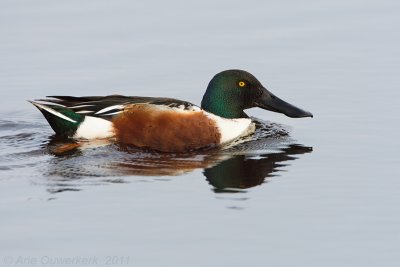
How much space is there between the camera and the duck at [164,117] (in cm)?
1017

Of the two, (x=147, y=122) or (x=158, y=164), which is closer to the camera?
(x=158, y=164)

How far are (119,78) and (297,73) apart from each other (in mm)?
1882

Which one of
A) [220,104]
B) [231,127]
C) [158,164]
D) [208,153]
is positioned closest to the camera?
[158,164]

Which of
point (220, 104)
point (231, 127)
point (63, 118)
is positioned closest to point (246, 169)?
point (231, 127)

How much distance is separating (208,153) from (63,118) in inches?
55.2

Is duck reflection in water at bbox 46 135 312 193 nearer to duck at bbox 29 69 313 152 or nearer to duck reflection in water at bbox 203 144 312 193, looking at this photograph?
duck reflection in water at bbox 203 144 312 193

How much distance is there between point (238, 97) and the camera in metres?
10.8

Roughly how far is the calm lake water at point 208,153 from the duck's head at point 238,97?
0.77 feet

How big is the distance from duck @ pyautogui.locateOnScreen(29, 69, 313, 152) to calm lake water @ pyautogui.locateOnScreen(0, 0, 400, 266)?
7.5 inches

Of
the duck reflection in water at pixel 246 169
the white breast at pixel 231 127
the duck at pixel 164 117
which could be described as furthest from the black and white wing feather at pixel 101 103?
the duck reflection in water at pixel 246 169

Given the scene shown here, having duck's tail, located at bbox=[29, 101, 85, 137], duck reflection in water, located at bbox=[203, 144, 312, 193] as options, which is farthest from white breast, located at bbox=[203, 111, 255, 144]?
duck's tail, located at bbox=[29, 101, 85, 137]

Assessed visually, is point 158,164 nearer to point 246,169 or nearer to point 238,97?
point 246,169

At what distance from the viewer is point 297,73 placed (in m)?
12.1

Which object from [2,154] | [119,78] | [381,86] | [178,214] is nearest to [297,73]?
[381,86]
